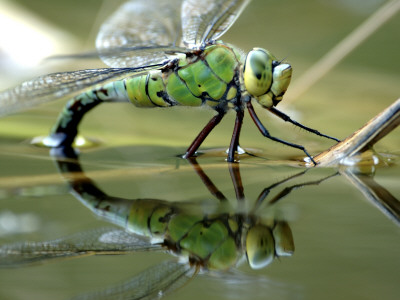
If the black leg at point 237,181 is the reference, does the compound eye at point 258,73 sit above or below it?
above

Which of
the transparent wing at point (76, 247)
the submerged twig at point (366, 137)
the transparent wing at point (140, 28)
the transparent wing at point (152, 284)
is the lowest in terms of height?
the transparent wing at point (152, 284)

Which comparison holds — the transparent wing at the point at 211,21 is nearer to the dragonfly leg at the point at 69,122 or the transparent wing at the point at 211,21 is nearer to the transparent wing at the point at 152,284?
the dragonfly leg at the point at 69,122

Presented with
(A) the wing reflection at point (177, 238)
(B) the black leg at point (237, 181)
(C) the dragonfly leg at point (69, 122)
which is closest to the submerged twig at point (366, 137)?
(A) the wing reflection at point (177, 238)

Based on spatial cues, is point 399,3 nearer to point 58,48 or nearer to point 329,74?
point 329,74

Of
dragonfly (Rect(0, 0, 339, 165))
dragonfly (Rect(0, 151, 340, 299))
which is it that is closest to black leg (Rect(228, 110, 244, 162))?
dragonfly (Rect(0, 0, 339, 165))

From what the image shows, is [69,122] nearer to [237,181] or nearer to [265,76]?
[265,76]

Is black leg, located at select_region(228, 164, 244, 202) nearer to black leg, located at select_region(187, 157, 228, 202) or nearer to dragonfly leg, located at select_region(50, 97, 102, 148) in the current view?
black leg, located at select_region(187, 157, 228, 202)

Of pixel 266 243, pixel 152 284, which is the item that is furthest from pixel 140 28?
pixel 152 284
